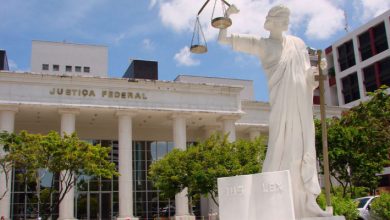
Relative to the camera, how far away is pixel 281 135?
8.09 m

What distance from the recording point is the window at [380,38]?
60406 millimetres

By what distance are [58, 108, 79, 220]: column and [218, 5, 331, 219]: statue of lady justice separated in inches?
1133

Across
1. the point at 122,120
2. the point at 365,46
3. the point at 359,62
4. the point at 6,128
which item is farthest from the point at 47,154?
the point at 365,46

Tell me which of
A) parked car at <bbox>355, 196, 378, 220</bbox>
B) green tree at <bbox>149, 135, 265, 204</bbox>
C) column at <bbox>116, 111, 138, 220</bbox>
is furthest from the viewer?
column at <bbox>116, 111, 138, 220</bbox>

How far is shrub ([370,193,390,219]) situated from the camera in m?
19.6

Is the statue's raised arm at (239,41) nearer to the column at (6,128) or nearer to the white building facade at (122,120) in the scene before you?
the white building facade at (122,120)

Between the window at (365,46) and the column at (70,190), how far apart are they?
43.0m

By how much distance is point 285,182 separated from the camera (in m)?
6.61

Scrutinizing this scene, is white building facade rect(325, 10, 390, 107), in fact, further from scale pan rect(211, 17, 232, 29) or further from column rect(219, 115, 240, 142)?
scale pan rect(211, 17, 232, 29)

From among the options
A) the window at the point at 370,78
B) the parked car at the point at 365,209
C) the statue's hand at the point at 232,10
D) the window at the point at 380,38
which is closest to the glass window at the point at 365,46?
the window at the point at 380,38

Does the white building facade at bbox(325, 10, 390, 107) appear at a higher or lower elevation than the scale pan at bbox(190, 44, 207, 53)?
higher

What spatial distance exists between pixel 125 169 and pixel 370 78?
40.0 m

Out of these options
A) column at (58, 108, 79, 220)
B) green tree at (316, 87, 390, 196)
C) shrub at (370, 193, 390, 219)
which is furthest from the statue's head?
column at (58, 108, 79, 220)

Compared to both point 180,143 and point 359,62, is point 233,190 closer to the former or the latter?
point 180,143
